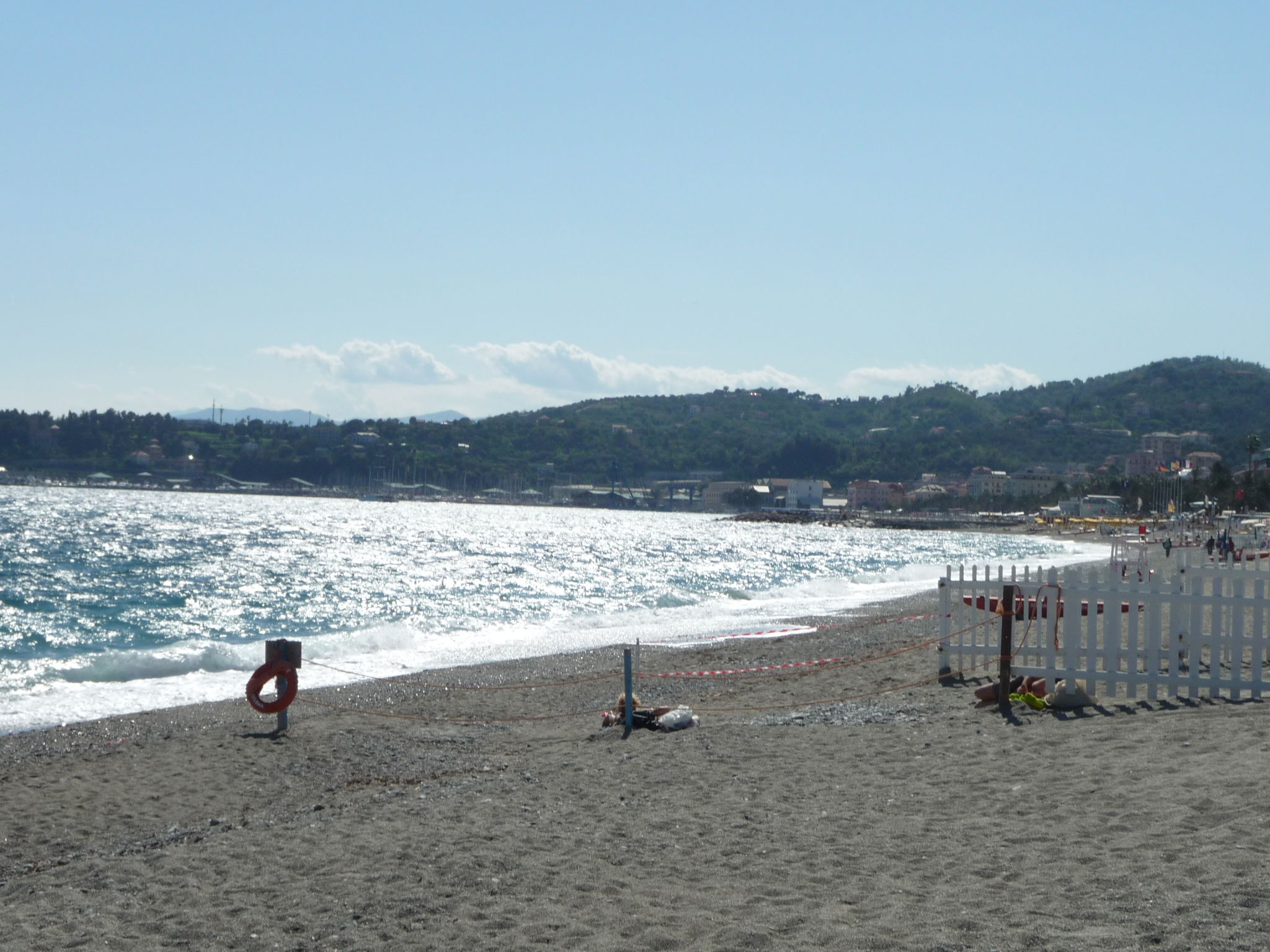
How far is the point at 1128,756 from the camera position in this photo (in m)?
7.57

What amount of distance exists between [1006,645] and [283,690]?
7116 millimetres

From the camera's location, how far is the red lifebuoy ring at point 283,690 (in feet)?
38.7

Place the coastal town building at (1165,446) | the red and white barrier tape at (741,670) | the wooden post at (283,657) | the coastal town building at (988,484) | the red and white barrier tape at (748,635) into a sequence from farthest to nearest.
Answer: the coastal town building at (988,484) < the coastal town building at (1165,446) < the red and white barrier tape at (748,635) < the red and white barrier tape at (741,670) < the wooden post at (283,657)

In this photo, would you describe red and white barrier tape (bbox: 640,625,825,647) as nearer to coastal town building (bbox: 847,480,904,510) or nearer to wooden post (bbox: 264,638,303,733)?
wooden post (bbox: 264,638,303,733)

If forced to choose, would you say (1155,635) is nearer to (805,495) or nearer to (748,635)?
(748,635)

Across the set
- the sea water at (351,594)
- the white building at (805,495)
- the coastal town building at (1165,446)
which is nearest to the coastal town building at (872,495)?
the white building at (805,495)

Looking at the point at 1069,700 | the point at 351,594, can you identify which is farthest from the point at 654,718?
the point at 351,594

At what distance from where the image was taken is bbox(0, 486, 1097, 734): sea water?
756 inches

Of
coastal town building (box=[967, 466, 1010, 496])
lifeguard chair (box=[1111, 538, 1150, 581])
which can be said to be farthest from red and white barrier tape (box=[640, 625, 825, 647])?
coastal town building (box=[967, 466, 1010, 496])

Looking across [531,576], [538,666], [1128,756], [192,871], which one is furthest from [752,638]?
[531,576]

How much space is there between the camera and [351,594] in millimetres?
37250

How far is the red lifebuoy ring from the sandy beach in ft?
1.41

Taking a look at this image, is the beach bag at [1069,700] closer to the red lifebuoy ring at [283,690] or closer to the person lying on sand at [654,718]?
the person lying on sand at [654,718]

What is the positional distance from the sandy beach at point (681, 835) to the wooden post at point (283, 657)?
0.33 metres
